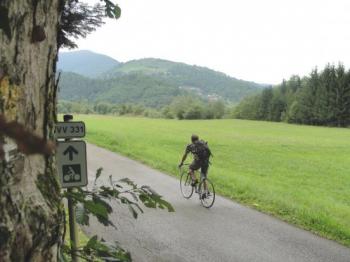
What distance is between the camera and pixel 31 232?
88 centimetres

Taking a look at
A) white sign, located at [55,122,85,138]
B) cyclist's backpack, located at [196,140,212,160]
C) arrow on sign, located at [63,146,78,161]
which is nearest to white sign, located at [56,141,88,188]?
arrow on sign, located at [63,146,78,161]

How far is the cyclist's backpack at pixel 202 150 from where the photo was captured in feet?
37.9

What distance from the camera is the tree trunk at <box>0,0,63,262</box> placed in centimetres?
80

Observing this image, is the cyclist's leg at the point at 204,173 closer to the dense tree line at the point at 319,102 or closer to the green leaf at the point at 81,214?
the green leaf at the point at 81,214

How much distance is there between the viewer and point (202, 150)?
1166cm

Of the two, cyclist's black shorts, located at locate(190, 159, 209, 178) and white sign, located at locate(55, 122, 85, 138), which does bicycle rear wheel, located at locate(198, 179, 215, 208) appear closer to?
cyclist's black shorts, located at locate(190, 159, 209, 178)

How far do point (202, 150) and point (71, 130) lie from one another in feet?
18.8

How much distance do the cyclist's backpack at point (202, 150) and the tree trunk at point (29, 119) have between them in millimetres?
10584

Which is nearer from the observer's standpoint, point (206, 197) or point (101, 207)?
point (101, 207)

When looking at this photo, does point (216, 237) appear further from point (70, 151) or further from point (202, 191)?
point (70, 151)

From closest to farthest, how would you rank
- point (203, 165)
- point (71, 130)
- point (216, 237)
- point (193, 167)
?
point (71, 130) → point (216, 237) → point (203, 165) → point (193, 167)

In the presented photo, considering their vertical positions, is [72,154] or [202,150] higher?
[72,154]

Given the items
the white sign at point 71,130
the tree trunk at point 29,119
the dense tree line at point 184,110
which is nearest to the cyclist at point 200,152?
the white sign at point 71,130

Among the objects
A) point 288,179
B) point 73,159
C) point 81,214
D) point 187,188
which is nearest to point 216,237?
point 187,188
